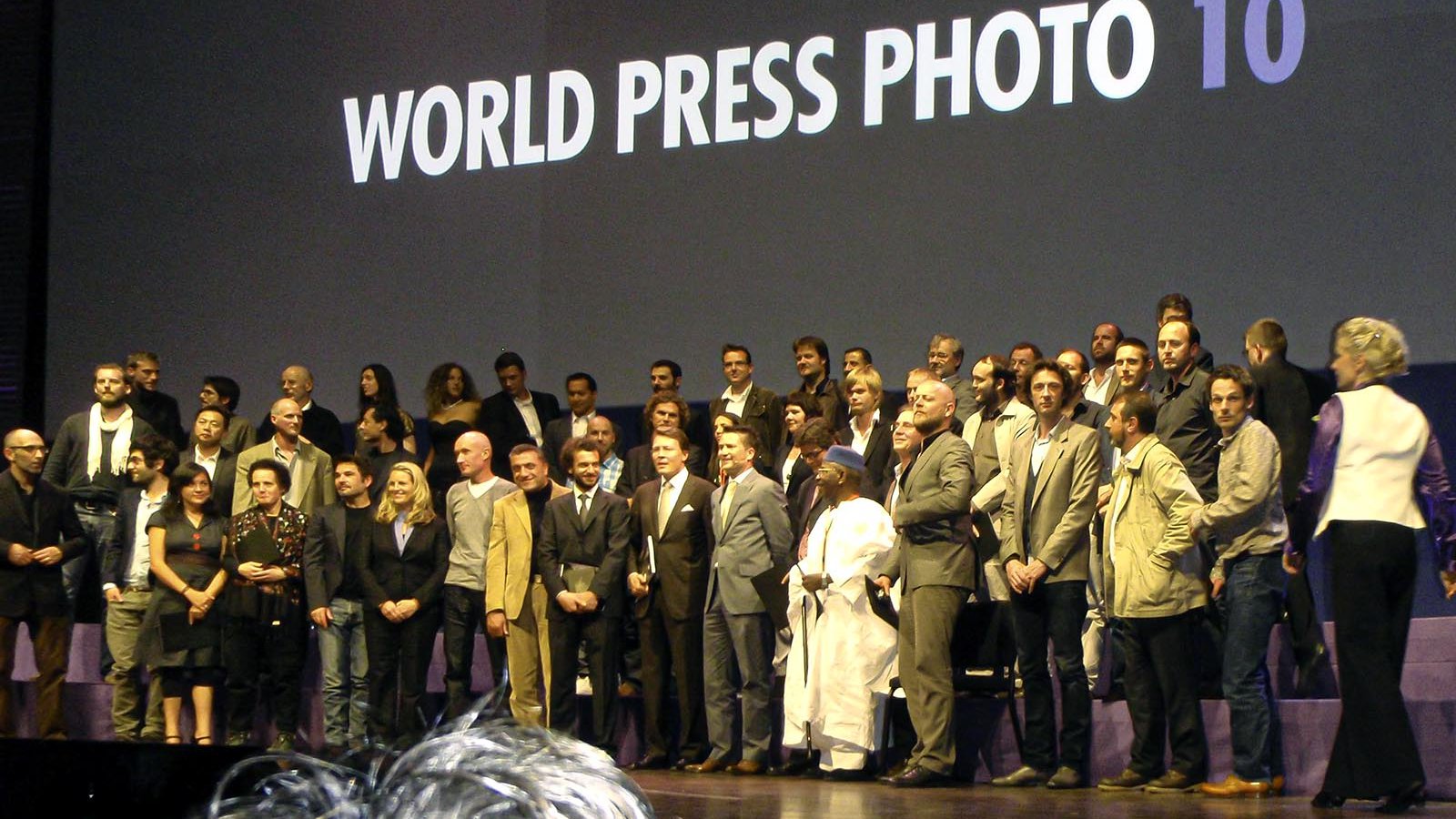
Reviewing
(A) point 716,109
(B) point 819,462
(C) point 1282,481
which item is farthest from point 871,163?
(C) point 1282,481

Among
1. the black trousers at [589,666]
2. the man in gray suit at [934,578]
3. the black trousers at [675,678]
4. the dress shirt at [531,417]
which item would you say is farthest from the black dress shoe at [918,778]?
the dress shirt at [531,417]

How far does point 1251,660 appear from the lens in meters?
5.28

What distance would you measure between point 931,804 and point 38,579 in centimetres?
433

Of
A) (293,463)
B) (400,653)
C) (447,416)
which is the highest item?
(447,416)

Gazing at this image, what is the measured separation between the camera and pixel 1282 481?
6.11 meters

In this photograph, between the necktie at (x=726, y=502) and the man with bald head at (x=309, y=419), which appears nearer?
the necktie at (x=726, y=502)

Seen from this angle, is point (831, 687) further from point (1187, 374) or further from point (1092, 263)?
point (1092, 263)

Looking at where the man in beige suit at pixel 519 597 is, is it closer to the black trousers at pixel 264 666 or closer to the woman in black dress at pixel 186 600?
the black trousers at pixel 264 666

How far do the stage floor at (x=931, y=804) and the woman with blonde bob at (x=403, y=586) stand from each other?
1.68m

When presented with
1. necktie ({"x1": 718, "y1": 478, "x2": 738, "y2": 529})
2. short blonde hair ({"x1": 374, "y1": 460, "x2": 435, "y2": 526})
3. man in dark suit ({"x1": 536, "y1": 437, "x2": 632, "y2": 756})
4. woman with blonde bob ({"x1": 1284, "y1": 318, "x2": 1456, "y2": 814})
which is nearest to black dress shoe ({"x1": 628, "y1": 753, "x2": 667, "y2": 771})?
man in dark suit ({"x1": 536, "y1": 437, "x2": 632, "y2": 756})

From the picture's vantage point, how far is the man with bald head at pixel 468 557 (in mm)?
7148

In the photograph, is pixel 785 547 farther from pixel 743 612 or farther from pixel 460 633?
pixel 460 633

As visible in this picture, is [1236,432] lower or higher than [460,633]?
higher

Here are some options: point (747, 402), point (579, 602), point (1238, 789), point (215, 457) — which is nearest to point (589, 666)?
point (579, 602)
